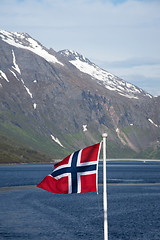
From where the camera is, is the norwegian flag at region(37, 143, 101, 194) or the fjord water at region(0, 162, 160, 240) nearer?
the norwegian flag at region(37, 143, 101, 194)

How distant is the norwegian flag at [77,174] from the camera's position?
32688mm

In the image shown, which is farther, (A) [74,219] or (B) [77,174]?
(A) [74,219]

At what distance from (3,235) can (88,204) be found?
51.7 meters

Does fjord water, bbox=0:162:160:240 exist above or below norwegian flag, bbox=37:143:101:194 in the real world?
below

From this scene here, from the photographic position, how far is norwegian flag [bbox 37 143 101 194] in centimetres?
3269

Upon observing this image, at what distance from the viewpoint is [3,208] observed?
4092 inches

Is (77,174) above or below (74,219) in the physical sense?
above

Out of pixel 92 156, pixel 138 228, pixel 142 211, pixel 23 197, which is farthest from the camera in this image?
pixel 23 197

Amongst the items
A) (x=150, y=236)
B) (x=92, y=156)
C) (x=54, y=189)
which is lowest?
(x=150, y=236)

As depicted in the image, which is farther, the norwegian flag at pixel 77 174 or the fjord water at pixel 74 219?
the fjord water at pixel 74 219

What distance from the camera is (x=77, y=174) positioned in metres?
33.4

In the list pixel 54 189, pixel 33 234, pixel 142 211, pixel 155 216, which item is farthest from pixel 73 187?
pixel 142 211

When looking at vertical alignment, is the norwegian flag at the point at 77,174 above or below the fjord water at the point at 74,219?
above

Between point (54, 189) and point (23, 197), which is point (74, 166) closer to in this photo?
point (54, 189)
